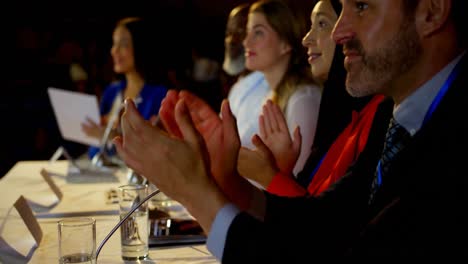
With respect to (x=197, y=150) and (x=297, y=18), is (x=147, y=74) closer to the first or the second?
(x=297, y=18)

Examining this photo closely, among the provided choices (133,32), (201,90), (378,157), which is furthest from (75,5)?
(378,157)

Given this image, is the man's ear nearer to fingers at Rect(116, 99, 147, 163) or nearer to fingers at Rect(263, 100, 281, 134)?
fingers at Rect(116, 99, 147, 163)

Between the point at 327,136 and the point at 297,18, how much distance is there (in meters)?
0.85

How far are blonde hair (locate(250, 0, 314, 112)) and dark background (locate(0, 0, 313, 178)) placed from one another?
12.4 feet

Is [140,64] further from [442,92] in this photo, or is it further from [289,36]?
[442,92]

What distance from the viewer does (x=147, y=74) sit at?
3.78m

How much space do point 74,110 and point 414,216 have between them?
7.35 feet

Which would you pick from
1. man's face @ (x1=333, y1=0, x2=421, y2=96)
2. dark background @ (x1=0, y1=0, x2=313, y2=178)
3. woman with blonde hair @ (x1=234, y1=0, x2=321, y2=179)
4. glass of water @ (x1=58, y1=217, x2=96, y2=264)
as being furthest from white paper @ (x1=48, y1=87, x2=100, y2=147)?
dark background @ (x1=0, y1=0, x2=313, y2=178)

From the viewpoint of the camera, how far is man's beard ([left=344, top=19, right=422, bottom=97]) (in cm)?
126

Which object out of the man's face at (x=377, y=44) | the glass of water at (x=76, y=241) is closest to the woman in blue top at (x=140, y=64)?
the glass of water at (x=76, y=241)

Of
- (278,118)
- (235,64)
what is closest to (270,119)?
(278,118)

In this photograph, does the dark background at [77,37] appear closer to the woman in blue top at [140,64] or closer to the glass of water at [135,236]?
the woman in blue top at [140,64]

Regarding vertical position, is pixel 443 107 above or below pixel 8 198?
above

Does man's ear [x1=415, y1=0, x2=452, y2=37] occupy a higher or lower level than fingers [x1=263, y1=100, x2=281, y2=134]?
higher
